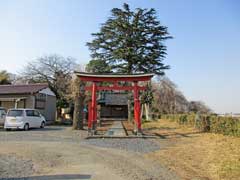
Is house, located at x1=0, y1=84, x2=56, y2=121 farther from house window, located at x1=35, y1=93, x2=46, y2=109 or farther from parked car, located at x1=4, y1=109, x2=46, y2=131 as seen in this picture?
parked car, located at x1=4, y1=109, x2=46, y2=131

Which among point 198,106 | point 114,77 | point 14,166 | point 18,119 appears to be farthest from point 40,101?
point 198,106

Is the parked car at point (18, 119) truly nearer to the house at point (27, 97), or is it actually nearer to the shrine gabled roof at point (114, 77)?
the shrine gabled roof at point (114, 77)

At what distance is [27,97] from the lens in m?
26.1

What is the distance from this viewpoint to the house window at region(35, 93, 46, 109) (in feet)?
88.0

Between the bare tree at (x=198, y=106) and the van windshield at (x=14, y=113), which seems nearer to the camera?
the van windshield at (x=14, y=113)

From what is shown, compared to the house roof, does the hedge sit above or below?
below

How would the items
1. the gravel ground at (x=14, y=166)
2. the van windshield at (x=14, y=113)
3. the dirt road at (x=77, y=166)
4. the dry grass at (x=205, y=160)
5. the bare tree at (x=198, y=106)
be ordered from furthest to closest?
1. the bare tree at (x=198, y=106)
2. the van windshield at (x=14, y=113)
3. the dry grass at (x=205, y=160)
4. the gravel ground at (x=14, y=166)
5. the dirt road at (x=77, y=166)

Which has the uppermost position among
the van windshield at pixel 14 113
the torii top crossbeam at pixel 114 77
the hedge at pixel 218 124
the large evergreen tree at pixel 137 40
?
the large evergreen tree at pixel 137 40

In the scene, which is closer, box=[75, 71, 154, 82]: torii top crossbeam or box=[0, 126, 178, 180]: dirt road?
box=[0, 126, 178, 180]: dirt road

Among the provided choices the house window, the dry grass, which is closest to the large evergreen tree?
the house window

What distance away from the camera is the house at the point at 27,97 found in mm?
26062

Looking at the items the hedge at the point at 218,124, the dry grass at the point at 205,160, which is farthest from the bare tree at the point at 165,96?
the dry grass at the point at 205,160

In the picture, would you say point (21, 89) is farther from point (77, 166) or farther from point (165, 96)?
point (165, 96)

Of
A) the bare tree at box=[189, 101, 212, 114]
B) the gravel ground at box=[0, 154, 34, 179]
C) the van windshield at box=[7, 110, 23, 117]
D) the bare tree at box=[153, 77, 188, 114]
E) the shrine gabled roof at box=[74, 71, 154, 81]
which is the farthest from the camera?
the bare tree at box=[189, 101, 212, 114]
